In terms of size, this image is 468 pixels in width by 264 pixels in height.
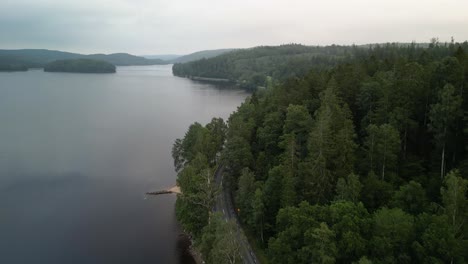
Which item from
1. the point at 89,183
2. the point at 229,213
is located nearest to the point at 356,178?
the point at 229,213

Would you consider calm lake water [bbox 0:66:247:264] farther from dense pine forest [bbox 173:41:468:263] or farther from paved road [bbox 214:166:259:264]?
dense pine forest [bbox 173:41:468:263]

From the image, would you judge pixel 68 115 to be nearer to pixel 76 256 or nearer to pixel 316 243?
pixel 76 256

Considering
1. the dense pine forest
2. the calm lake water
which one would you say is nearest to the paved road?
the dense pine forest

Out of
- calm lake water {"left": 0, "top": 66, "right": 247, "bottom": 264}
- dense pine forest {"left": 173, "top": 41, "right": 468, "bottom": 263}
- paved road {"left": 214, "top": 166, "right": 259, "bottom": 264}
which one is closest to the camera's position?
dense pine forest {"left": 173, "top": 41, "right": 468, "bottom": 263}

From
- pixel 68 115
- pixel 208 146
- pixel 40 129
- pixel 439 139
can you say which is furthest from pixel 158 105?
pixel 439 139

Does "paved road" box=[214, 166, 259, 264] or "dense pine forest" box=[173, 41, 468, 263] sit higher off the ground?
"dense pine forest" box=[173, 41, 468, 263]

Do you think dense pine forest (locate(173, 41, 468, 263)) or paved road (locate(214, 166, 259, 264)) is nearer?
dense pine forest (locate(173, 41, 468, 263))
